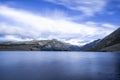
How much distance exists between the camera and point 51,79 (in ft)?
220

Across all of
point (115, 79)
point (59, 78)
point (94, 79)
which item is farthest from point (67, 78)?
point (115, 79)

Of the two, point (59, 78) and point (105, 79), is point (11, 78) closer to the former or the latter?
point (59, 78)

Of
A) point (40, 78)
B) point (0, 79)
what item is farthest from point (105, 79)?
point (0, 79)

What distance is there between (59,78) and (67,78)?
104 inches

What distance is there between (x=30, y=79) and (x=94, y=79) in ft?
65.9

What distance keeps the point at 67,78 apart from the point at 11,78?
18002mm

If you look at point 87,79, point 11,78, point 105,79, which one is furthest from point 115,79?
point 11,78

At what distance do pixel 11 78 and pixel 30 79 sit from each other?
21.7 ft

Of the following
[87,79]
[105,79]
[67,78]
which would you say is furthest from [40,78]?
[105,79]

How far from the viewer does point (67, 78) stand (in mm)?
68688

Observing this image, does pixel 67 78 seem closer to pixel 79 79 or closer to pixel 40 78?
pixel 79 79

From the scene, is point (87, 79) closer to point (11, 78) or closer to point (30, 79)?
point (30, 79)

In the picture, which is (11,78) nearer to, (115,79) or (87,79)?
(87,79)

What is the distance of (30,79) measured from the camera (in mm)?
A: 66250
